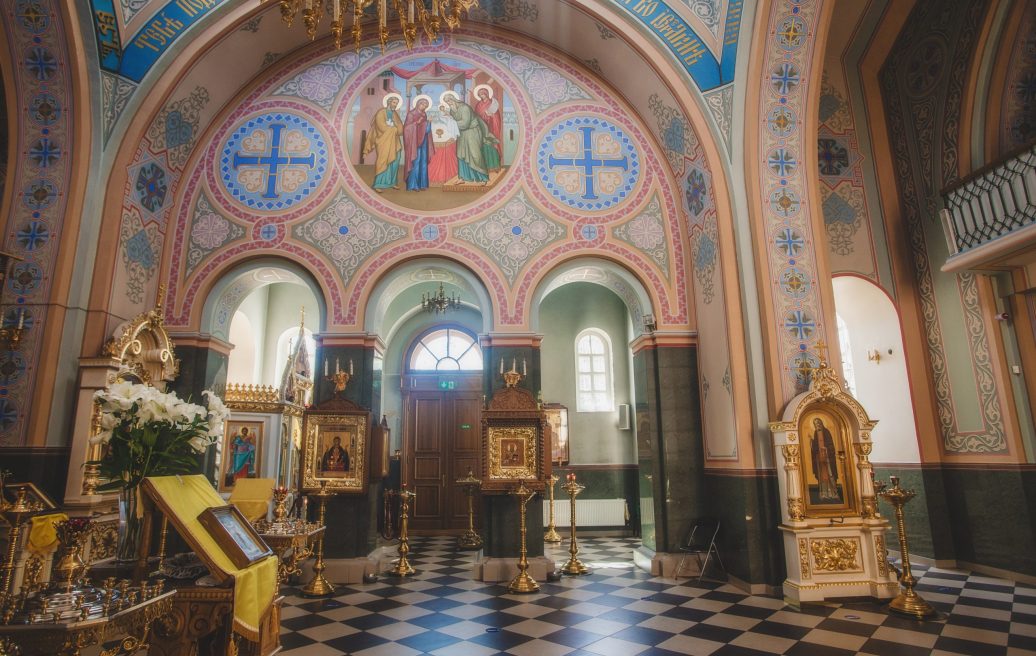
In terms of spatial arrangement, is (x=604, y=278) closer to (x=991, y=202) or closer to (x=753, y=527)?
(x=753, y=527)

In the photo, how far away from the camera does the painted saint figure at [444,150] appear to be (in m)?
9.47

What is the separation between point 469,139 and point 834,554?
24.5ft

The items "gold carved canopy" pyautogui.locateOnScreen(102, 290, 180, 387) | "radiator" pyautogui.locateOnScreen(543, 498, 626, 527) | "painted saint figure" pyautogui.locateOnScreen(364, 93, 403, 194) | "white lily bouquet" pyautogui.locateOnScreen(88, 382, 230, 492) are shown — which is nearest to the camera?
"white lily bouquet" pyautogui.locateOnScreen(88, 382, 230, 492)

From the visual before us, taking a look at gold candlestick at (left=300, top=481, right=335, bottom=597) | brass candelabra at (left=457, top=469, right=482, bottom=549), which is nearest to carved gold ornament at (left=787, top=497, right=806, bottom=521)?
brass candelabra at (left=457, top=469, right=482, bottom=549)

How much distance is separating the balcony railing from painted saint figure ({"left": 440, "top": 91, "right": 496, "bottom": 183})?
6.52 m

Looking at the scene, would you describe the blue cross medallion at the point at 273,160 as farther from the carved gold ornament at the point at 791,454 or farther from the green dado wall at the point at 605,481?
the carved gold ornament at the point at 791,454

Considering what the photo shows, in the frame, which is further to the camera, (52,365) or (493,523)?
(493,523)

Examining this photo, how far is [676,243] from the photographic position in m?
9.20

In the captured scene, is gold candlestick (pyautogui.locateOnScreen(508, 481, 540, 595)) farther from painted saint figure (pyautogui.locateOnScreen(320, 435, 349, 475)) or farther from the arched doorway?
the arched doorway

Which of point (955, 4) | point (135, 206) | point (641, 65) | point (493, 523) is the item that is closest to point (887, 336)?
point (955, 4)

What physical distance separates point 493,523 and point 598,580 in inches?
60.9

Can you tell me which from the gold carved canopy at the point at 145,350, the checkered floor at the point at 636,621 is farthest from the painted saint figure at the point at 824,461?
the gold carved canopy at the point at 145,350

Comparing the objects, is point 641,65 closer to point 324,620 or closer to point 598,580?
point 598,580

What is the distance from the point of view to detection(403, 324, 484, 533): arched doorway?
41.9 ft
